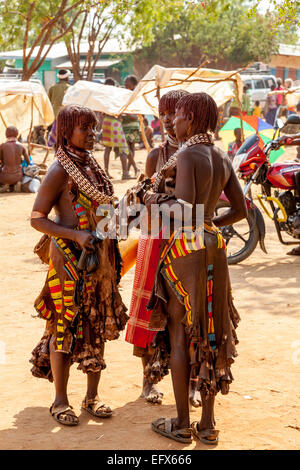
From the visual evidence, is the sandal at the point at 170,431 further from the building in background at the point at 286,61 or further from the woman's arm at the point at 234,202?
the building in background at the point at 286,61

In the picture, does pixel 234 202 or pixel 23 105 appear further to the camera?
pixel 23 105

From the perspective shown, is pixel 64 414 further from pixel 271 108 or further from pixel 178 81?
pixel 271 108

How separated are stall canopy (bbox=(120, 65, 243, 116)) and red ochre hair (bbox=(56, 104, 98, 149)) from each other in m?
5.29

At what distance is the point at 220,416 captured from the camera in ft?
12.1

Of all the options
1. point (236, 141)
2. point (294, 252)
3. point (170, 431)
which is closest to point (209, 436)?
point (170, 431)

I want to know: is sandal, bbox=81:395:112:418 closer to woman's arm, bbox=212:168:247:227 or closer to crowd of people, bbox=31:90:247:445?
crowd of people, bbox=31:90:247:445

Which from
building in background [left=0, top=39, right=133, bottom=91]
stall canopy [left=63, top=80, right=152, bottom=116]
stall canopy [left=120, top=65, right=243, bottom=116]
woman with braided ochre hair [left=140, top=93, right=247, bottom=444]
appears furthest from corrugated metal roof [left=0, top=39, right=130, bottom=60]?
woman with braided ochre hair [left=140, top=93, right=247, bottom=444]

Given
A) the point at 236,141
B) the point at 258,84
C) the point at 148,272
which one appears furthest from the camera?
the point at 258,84

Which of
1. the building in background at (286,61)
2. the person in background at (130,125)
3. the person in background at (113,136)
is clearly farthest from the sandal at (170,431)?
the building in background at (286,61)

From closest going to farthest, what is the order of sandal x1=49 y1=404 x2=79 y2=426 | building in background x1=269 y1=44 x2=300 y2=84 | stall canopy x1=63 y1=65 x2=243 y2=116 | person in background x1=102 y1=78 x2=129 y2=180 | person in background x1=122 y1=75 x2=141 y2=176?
sandal x1=49 y1=404 x2=79 y2=426, stall canopy x1=63 y1=65 x2=243 y2=116, person in background x1=102 y1=78 x2=129 y2=180, person in background x1=122 y1=75 x2=141 y2=176, building in background x1=269 y1=44 x2=300 y2=84

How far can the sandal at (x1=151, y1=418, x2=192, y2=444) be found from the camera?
3.29 m

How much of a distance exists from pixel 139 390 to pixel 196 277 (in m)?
1.17

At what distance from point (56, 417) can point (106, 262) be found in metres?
0.81

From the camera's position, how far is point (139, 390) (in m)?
4.05
